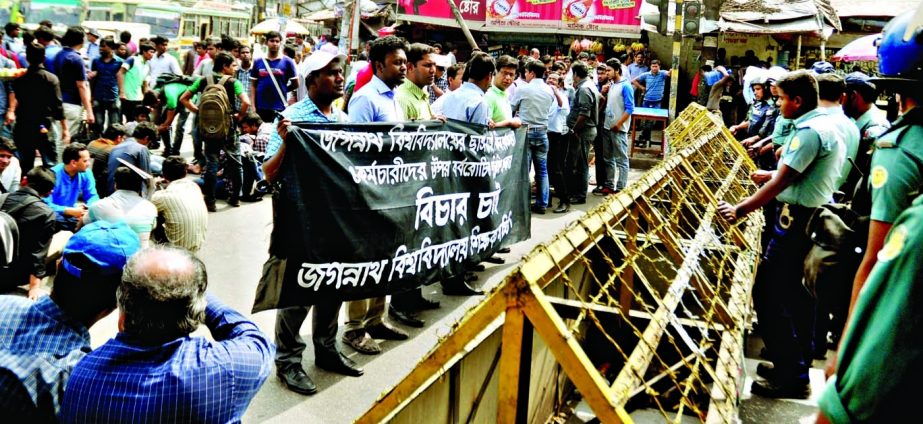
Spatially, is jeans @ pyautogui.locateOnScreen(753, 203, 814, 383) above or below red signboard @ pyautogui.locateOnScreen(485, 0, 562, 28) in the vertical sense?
below

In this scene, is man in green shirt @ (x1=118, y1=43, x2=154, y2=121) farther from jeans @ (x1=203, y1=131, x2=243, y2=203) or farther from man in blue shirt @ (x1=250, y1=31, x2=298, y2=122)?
jeans @ (x1=203, y1=131, x2=243, y2=203)

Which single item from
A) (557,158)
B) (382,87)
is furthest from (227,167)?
(382,87)

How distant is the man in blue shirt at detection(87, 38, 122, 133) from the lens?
1127 cm

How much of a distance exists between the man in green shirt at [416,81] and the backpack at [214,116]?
363cm

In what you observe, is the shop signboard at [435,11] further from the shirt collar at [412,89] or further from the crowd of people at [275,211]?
the shirt collar at [412,89]

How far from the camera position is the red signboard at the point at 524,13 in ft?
74.5

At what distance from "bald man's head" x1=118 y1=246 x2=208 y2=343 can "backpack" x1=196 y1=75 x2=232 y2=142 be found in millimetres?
6935

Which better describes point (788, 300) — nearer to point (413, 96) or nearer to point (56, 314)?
point (413, 96)

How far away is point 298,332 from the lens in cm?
445

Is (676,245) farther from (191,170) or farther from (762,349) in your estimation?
(191,170)

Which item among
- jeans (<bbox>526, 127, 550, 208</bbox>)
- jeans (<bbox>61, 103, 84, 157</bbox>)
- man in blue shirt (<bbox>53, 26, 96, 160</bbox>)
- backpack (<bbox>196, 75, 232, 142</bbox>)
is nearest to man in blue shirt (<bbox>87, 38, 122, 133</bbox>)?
jeans (<bbox>61, 103, 84, 157</bbox>)

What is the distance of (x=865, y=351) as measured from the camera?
144 centimetres

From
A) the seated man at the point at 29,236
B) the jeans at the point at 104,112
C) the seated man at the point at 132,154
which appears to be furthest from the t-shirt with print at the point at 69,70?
the seated man at the point at 29,236

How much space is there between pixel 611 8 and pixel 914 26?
67.8 ft
